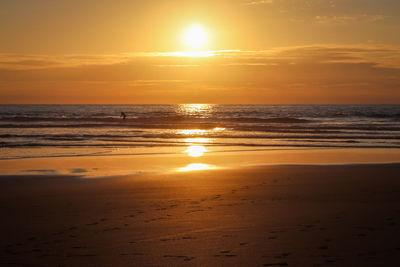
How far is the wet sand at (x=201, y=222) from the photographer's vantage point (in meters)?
5.03

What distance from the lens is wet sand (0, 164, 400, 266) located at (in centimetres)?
503

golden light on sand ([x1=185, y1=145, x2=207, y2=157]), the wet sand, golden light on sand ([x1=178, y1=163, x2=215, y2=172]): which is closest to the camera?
the wet sand

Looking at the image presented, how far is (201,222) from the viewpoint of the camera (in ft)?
21.0

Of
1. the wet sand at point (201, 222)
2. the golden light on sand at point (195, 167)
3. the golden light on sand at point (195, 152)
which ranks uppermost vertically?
the golden light on sand at point (195, 152)

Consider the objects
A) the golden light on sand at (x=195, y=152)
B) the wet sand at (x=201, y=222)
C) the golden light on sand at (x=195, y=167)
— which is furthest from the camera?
the golden light on sand at (x=195, y=152)

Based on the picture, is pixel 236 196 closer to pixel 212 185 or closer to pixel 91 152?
pixel 212 185

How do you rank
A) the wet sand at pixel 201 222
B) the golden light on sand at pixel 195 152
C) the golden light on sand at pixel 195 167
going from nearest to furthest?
the wet sand at pixel 201 222, the golden light on sand at pixel 195 167, the golden light on sand at pixel 195 152

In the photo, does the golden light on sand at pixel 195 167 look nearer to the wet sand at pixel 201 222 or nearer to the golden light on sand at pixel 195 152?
the wet sand at pixel 201 222

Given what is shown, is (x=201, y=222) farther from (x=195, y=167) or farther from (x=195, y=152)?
(x=195, y=152)

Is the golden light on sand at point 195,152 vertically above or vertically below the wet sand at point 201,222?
above

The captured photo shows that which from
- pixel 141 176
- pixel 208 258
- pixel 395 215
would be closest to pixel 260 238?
pixel 208 258

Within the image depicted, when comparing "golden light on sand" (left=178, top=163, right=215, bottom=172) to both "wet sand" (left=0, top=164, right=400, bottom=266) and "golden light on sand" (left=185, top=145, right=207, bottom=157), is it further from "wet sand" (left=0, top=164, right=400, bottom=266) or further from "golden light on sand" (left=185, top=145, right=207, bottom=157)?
"golden light on sand" (left=185, top=145, right=207, bottom=157)

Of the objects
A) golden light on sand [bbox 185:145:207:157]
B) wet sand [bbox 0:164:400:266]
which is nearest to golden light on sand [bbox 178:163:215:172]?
wet sand [bbox 0:164:400:266]

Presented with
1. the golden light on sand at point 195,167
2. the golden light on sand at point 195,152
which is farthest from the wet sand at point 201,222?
the golden light on sand at point 195,152
